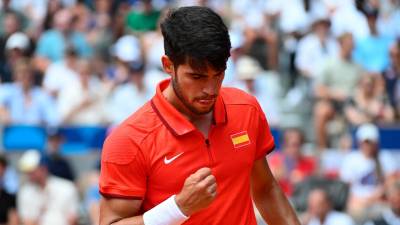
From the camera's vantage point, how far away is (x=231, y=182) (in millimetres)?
4242

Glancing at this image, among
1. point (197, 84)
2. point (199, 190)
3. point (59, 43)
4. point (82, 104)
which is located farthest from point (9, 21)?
point (199, 190)

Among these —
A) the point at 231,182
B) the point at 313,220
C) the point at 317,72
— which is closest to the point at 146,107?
the point at 231,182

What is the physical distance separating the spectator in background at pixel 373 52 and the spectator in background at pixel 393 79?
108mm

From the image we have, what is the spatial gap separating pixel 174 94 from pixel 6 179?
807 centimetres

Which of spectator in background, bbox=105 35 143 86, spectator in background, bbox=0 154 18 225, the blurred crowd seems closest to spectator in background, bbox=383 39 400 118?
the blurred crowd

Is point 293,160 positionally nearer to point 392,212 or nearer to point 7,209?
point 392,212

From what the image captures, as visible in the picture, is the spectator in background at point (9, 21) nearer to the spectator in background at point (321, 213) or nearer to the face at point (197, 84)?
the spectator in background at point (321, 213)

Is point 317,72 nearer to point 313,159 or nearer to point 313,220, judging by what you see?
point 313,159

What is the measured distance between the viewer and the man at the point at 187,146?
156 inches

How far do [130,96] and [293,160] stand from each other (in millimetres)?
2469

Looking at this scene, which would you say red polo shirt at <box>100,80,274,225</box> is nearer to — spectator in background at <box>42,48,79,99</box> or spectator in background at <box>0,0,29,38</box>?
spectator in background at <box>42,48,79,99</box>

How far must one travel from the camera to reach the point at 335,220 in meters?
10.1

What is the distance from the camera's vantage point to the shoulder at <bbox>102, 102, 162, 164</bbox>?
13.3 feet

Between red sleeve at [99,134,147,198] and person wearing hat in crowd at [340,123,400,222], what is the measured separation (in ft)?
22.6
